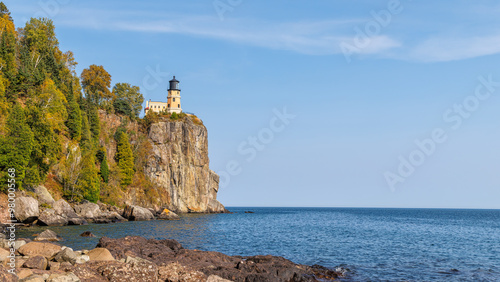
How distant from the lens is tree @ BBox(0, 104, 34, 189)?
4850 cm

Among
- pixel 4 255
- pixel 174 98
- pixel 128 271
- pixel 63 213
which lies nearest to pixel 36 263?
pixel 4 255

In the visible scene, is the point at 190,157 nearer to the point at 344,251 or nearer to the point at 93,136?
the point at 93,136

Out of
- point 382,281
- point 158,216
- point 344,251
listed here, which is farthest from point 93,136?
point 382,281

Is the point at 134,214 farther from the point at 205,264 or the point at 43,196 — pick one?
the point at 205,264

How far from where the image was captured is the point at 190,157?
11244 cm

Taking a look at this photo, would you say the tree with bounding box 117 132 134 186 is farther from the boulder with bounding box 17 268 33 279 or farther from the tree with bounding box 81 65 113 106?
the boulder with bounding box 17 268 33 279

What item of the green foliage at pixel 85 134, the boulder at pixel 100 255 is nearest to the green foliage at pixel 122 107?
the green foliage at pixel 85 134

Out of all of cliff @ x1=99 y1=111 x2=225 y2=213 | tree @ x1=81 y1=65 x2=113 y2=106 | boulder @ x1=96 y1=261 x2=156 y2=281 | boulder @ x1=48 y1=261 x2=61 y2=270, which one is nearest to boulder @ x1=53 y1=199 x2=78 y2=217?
cliff @ x1=99 y1=111 x2=225 y2=213

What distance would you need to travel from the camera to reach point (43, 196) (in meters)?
53.6

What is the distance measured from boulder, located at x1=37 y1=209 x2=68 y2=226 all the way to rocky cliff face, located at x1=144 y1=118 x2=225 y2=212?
151ft

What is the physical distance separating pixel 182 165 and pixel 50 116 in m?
49.4

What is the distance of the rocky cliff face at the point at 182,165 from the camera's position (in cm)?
10156

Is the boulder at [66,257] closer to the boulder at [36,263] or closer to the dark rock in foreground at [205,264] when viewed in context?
the boulder at [36,263]

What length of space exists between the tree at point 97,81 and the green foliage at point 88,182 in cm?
3313
